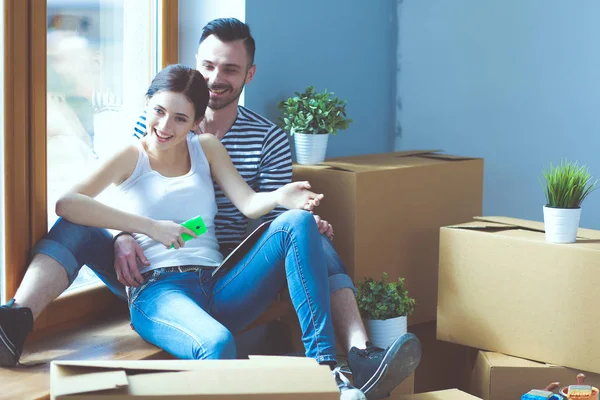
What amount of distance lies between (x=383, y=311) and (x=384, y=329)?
0.05m

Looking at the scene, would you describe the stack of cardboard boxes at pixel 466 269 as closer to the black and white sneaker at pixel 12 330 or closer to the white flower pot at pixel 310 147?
the white flower pot at pixel 310 147

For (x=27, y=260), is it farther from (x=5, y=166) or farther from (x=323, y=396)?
(x=323, y=396)

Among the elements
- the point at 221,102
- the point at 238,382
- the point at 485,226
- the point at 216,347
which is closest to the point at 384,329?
the point at 485,226

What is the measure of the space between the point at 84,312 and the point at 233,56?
0.78 m

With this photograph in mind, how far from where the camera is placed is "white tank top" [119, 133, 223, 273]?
194 cm

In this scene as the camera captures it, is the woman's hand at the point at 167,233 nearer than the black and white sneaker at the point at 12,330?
No

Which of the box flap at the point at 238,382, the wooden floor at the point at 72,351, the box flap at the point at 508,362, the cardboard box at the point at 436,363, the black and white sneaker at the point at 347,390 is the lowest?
the cardboard box at the point at 436,363

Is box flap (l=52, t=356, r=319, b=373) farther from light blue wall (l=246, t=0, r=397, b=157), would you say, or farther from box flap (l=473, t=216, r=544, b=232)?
light blue wall (l=246, t=0, r=397, b=157)

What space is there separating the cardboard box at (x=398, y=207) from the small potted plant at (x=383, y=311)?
0.53 feet

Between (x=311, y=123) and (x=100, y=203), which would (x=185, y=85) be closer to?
(x=100, y=203)

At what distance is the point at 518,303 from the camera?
212cm

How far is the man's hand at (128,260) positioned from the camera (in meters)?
1.87

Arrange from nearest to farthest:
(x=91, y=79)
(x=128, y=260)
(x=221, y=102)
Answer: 1. (x=128, y=260)
2. (x=91, y=79)
3. (x=221, y=102)

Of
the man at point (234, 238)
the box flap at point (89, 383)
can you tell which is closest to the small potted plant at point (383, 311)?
the man at point (234, 238)
